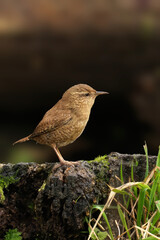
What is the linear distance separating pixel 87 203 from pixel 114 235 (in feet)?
1.31

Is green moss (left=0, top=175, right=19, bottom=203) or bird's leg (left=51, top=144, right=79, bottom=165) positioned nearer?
bird's leg (left=51, top=144, right=79, bottom=165)

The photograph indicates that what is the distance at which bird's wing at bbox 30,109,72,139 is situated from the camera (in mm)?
3490

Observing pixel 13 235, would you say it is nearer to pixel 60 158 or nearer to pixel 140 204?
pixel 60 158

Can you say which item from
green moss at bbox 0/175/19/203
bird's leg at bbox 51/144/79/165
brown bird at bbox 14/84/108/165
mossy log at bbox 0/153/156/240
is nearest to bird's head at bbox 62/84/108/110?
brown bird at bbox 14/84/108/165

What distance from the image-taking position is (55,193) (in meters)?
2.96

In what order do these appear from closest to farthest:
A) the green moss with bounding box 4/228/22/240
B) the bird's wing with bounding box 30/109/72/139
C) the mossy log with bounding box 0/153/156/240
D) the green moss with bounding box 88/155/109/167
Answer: the mossy log with bounding box 0/153/156/240
the green moss with bounding box 4/228/22/240
the green moss with bounding box 88/155/109/167
the bird's wing with bounding box 30/109/72/139

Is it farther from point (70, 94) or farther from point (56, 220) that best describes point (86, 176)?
point (70, 94)

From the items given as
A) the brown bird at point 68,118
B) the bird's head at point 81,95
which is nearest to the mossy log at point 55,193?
the brown bird at point 68,118

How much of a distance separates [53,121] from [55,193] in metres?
0.77

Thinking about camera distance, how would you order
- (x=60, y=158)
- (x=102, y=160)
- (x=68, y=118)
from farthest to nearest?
(x=68, y=118) → (x=60, y=158) → (x=102, y=160)

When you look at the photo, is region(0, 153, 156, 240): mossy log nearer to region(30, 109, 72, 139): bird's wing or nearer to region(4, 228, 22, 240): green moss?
region(4, 228, 22, 240): green moss

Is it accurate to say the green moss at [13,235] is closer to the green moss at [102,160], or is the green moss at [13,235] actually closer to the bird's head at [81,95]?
the green moss at [102,160]

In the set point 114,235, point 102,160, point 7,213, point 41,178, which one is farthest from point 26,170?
point 114,235

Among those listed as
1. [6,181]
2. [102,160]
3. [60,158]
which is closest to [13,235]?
[6,181]
